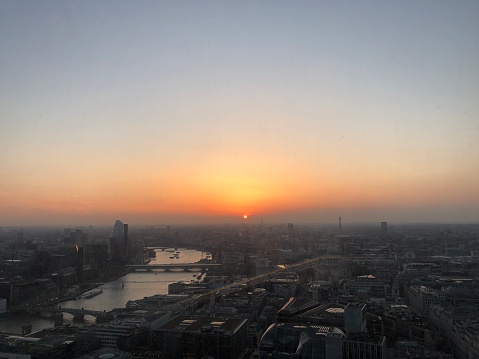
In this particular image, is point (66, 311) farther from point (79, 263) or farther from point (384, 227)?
point (384, 227)

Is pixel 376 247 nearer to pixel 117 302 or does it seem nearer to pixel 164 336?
→ pixel 117 302

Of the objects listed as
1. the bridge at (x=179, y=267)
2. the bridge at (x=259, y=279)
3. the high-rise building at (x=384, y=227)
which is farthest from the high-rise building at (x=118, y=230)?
the high-rise building at (x=384, y=227)

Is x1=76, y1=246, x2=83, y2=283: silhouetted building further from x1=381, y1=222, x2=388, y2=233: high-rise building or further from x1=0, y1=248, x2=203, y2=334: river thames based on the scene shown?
x1=381, y1=222, x2=388, y2=233: high-rise building

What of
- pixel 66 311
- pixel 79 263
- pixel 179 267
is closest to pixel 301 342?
pixel 66 311

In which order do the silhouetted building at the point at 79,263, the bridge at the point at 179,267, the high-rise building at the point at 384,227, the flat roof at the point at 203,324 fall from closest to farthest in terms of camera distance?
the flat roof at the point at 203,324
the silhouetted building at the point at 79,263
the bridge at the point at 179,267
the high-rise building at the point at 384,227

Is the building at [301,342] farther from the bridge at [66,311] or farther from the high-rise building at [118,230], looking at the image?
the high-rise building at [118,230]

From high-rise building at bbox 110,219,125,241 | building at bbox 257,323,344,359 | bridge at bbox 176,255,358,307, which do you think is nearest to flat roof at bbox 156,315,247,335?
building at bbox 257,323,344,359

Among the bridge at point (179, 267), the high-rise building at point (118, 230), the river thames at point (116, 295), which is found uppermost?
the high-rise building at point (118, 230)

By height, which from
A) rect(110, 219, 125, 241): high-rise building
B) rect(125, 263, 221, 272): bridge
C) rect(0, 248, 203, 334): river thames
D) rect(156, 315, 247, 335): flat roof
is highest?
rect(110, 219, 125, 241): high-rise building
